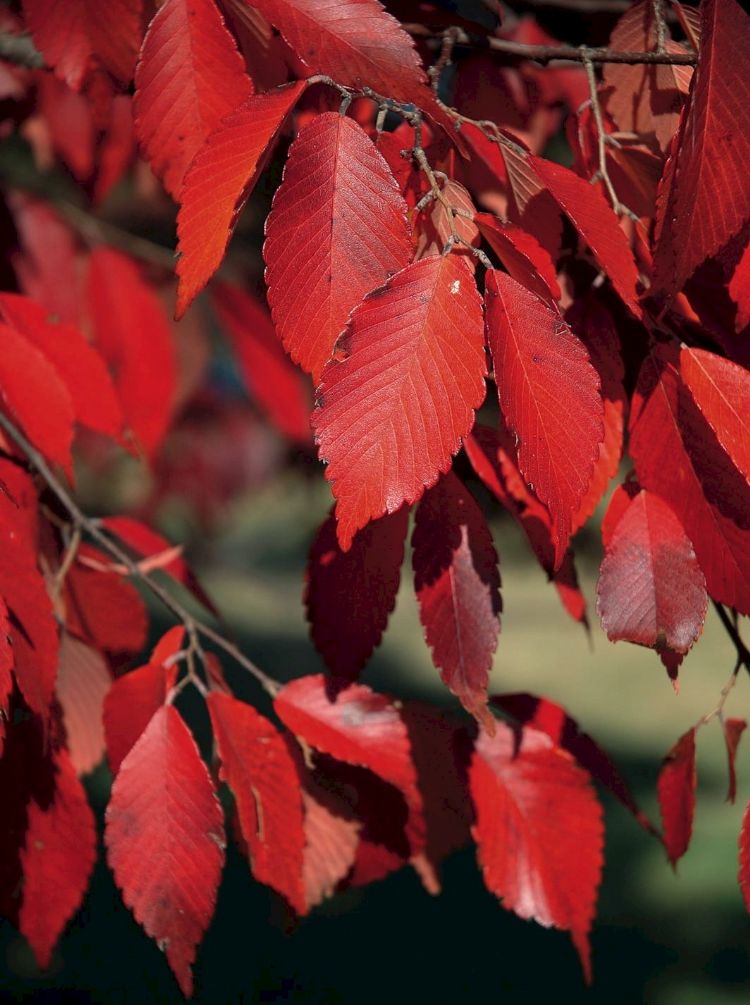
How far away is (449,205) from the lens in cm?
52

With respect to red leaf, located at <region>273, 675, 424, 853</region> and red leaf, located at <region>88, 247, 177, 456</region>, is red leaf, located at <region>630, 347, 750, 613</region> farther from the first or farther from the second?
red leaf, located at <region>88, 247, 177, 456</region>

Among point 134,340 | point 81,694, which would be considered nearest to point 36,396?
point 81,694

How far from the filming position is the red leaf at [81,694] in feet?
2.60

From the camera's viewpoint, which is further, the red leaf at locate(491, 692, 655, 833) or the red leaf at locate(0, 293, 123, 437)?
the red leaf at locate(0, 293, 123, 437)

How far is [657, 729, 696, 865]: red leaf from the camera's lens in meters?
0.67

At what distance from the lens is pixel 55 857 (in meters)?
0.70

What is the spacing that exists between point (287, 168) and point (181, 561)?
1.45 feet

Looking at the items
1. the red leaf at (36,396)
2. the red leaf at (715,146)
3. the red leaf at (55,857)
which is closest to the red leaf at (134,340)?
the red leaf at (36,396)

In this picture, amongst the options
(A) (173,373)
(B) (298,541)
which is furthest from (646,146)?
(B) (298,541)

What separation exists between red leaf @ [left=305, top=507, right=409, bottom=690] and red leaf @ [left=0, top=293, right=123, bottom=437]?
0.83ft

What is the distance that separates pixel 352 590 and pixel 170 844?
0.17m

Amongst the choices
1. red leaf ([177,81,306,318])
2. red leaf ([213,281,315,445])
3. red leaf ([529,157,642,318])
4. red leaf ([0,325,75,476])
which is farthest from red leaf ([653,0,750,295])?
red leaf ([213,281,315,445])

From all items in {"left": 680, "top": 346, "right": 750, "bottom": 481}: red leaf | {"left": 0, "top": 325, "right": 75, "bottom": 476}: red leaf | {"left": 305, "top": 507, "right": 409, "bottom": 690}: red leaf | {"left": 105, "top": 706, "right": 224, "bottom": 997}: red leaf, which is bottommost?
{"left": 105, "top": 706, "right": 224, "bottom": 997}: red leaf

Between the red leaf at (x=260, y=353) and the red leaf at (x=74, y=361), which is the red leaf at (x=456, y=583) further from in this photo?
the red leaf at (x=260, y=353)
